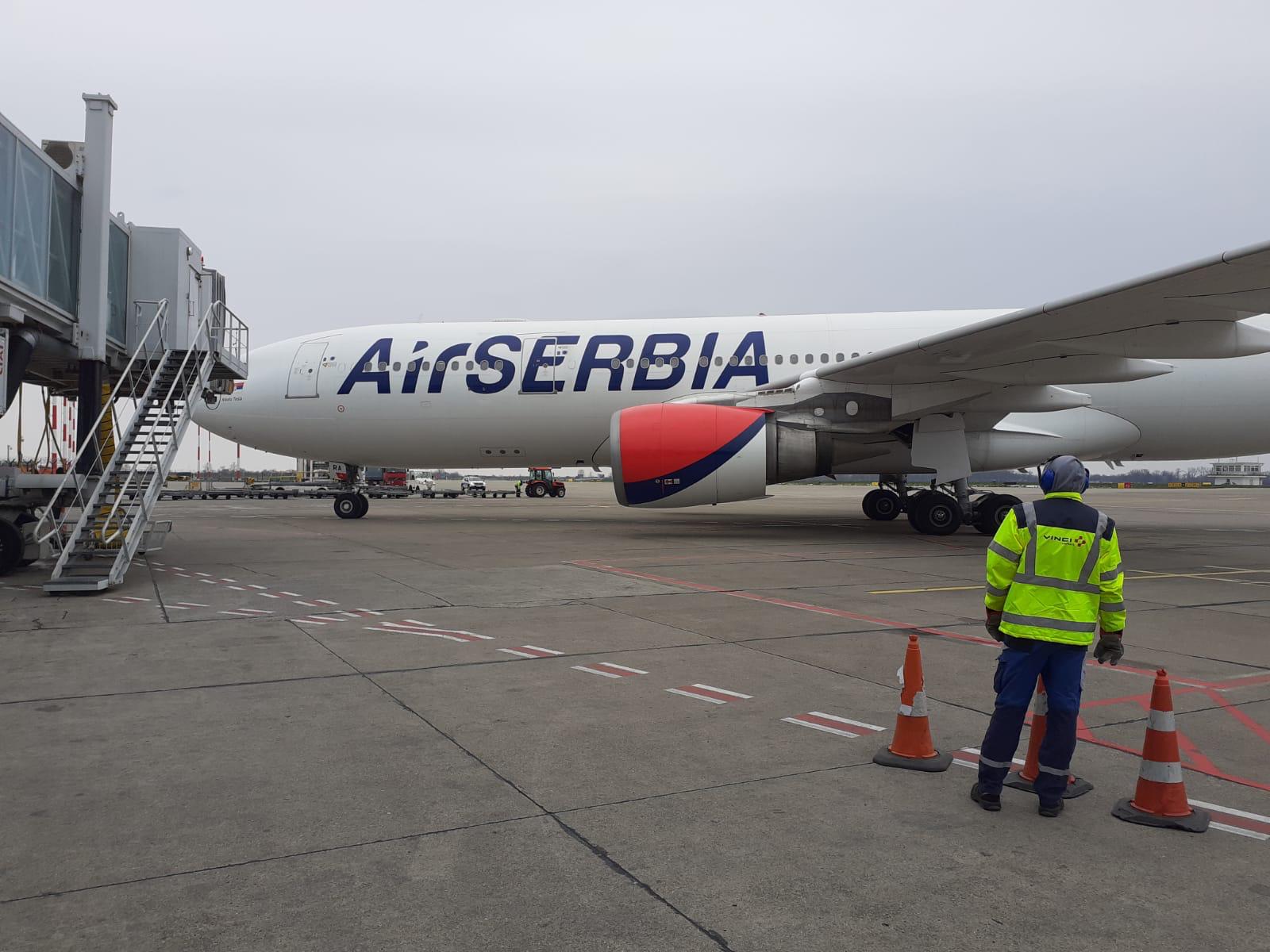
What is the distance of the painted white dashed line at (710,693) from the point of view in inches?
183

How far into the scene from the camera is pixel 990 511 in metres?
14.3

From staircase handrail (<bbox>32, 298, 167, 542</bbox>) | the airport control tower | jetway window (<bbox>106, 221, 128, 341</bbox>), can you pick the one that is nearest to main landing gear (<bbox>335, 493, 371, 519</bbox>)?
the airport control tower

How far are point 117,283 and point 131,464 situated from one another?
2.84 metres

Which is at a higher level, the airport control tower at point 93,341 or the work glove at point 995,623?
the airport control tower at point 93,341

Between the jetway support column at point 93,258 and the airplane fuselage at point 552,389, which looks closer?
the jetway support column at point 93,258

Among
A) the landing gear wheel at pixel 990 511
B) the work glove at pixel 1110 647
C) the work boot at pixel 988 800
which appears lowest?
the work boot at pixel 988 800

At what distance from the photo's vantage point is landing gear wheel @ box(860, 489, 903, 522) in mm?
18766

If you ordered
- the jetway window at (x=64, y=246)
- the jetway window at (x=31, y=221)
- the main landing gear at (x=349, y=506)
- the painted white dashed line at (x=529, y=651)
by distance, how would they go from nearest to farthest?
1. the painted white dashed line at (x=529, y=651)
2. the jetway window at (x=31, y=221)
3. the jetway window at (x=64, y=246)
4. the main landing gear at (x=349, y=506)

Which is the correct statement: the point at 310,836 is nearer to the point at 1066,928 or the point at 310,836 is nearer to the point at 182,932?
the point at 182,932

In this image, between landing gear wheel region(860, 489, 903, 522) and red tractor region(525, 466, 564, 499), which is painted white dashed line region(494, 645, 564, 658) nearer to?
landing gear wheel region(860, 489, 903, 522)

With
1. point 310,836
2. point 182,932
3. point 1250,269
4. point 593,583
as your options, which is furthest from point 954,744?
point 1250,269

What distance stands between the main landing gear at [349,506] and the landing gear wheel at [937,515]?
37.5ft

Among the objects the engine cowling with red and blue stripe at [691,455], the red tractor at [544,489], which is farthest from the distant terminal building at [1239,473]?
the engine cowling with red and blue stripe at [691,455]

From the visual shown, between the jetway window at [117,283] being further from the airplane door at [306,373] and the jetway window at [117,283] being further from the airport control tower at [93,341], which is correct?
the airplane door at [306,373]
